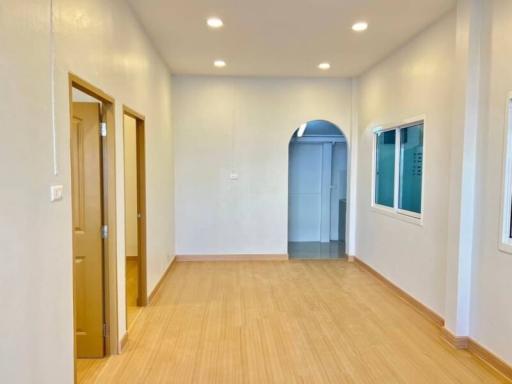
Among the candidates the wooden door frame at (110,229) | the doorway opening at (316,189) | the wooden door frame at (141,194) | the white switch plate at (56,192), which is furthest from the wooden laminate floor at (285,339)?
the doorway opening at (316,189)

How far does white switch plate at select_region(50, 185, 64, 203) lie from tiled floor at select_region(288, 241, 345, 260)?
4.95 metres

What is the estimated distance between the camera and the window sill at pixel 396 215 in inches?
166

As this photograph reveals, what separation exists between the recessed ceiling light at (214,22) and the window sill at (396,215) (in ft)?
9.47

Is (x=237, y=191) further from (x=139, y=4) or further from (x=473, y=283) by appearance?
(x=473, y=283)

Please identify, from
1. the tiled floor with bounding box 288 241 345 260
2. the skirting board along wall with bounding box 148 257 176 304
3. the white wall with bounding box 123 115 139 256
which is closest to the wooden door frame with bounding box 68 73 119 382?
the skirting board along wall with bounding box 148 257 176 304

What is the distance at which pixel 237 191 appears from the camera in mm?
6402

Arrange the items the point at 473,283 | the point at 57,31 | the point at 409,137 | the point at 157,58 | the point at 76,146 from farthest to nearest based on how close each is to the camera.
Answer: the point at 157,58 < the point at 409,137 < the point at 473,283 < the point at 76,146 < the point at 57,31

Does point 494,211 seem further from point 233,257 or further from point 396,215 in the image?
point 233,257

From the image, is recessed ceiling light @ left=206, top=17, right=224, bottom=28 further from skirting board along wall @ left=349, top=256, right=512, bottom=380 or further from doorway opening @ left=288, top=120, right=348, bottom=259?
doorway opening @ left=288, top=120, right=348, bottom=259

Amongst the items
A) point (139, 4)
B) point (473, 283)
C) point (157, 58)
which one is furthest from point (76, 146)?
point (473, 283)

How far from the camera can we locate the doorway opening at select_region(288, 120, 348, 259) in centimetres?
801

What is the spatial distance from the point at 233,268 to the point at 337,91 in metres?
3.29

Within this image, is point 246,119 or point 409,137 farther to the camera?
point 246,119

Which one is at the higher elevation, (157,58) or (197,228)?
(157,58)
